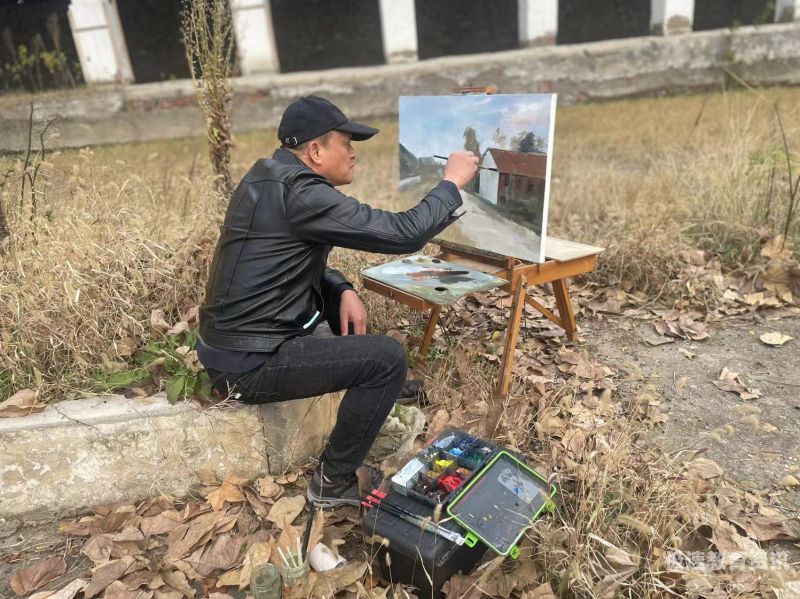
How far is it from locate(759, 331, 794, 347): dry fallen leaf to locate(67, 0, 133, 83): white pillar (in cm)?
980

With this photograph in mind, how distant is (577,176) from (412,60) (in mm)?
5173

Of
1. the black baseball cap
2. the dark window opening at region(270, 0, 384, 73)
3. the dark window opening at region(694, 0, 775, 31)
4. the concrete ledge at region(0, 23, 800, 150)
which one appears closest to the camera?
the black baseball cap

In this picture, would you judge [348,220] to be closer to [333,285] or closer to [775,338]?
[333,285]

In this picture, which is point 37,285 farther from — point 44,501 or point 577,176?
point 577,176

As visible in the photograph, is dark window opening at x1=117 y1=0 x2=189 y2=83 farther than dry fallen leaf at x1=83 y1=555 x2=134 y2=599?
Yes

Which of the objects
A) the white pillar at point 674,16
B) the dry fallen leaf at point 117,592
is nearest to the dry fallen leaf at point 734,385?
the dry fallen leaf at point 117,592

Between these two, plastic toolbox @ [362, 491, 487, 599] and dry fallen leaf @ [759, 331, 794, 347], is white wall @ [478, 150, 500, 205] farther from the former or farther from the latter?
dry fallen leaf @ [759, 331, 794, 347]

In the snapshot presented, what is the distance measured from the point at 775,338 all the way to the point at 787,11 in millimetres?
9941

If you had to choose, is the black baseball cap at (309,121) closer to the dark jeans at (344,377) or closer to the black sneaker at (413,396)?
the dark jeans at (344,377)

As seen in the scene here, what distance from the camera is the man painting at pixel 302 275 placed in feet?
6.61

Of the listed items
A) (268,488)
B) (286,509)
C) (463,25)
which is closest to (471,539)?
(286,509)

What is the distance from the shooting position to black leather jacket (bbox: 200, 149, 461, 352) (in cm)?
200

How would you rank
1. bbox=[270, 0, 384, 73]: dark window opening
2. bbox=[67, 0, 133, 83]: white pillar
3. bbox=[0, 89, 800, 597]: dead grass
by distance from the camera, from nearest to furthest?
bbox=[0, 89, 800, 597]: dead grass
bbox=[67, 0, 133, 83]: white pillar
bbox=[270, 0, 384, 73]: dark window opening

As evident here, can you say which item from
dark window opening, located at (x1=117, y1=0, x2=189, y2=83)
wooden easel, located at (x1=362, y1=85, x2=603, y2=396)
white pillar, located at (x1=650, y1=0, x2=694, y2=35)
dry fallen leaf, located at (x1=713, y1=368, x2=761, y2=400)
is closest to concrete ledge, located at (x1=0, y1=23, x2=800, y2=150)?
white pillar, located at (x1=650, y1=0, x2=694, y2=35)
